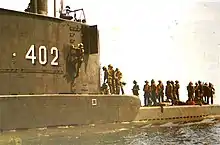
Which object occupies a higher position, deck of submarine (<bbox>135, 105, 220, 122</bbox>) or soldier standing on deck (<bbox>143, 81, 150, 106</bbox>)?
soldier standing on deck (<bbox>143, 81, 150, 106</bbox>)

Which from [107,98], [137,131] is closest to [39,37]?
[107,98]

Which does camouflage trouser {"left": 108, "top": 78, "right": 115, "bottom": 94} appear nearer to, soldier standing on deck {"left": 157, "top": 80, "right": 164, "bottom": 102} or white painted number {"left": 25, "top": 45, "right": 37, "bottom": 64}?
soldier standing on deck {"left": 157, "top": 80, "right": 164, "bottom": 102}

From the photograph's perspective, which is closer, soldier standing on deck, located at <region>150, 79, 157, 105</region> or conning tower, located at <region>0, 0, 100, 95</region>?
conning tower, located at <region>0, 0, 100, 95</region>

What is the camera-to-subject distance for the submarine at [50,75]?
39.2ft

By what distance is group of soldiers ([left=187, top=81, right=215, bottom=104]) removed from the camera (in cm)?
2322

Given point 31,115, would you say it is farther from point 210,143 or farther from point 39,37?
point 210,143

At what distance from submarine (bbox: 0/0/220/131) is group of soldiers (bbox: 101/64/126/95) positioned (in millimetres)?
1249


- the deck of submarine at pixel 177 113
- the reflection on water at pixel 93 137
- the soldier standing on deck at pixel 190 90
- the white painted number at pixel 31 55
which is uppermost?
the white painted number at pixel 31 55

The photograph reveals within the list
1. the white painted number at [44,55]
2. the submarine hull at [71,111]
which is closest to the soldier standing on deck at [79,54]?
the submarine hull at [71,111]

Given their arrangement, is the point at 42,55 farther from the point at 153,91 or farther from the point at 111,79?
the point at 153,91

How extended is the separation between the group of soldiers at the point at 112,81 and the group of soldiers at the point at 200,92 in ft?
21.5

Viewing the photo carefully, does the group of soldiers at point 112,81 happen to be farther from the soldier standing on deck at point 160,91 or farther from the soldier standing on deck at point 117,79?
the soldier standing on deck at point 160,91

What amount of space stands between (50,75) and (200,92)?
497 inches

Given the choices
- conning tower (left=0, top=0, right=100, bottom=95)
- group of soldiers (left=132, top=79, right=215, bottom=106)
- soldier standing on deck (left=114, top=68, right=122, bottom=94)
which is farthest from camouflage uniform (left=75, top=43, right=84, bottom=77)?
group of soldiers (left=132, top=79, right=215, bottom=106)
